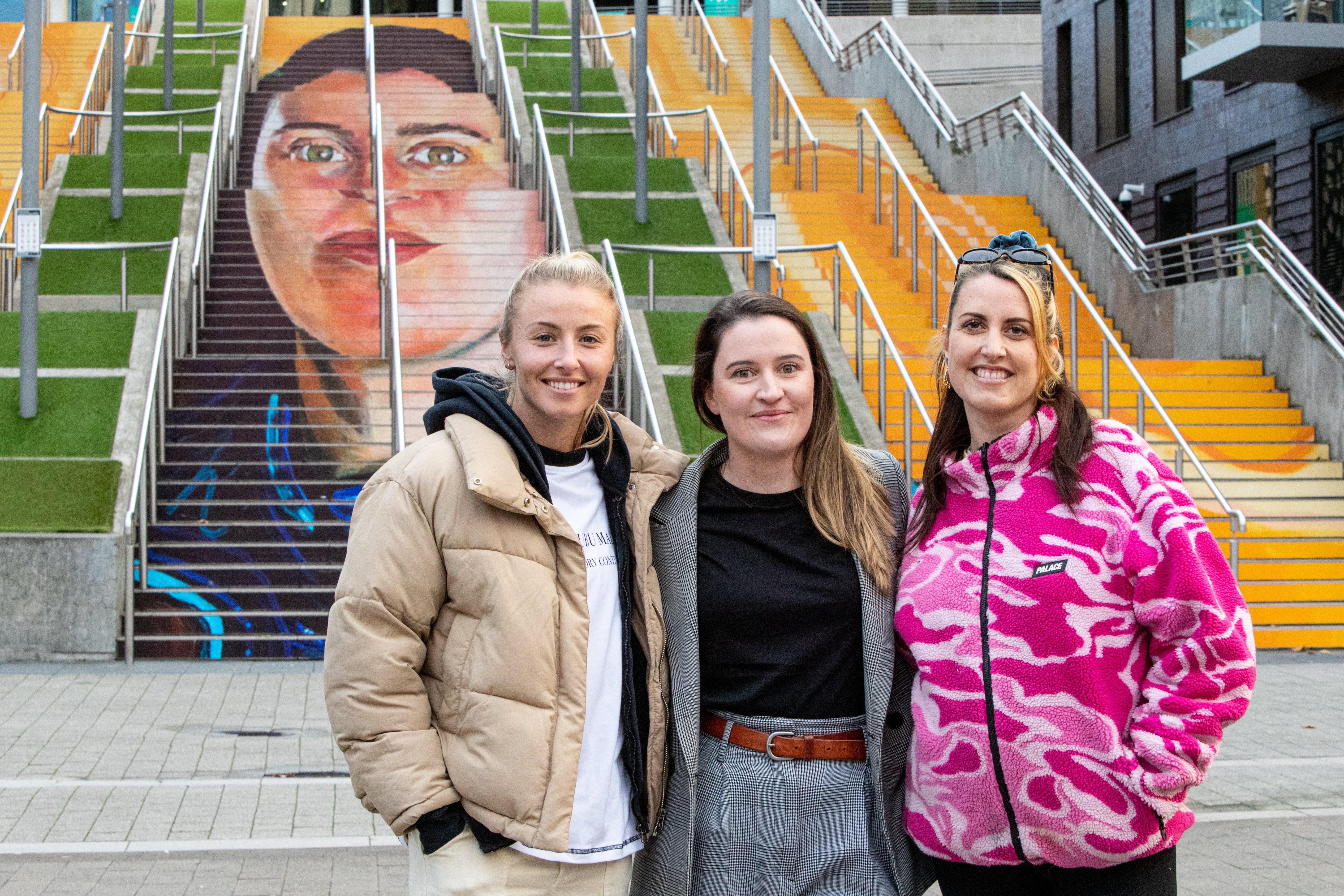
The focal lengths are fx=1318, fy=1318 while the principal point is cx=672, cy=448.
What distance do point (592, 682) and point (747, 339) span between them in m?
0.76

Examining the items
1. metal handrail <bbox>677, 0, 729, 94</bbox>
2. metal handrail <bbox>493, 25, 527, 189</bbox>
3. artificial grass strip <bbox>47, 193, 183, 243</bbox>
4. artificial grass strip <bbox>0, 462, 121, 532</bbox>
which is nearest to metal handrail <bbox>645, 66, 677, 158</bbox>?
Result: metal handrail <bbox>493, 25, 527, 189</bbox>

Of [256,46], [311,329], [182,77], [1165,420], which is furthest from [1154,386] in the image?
[256,46]

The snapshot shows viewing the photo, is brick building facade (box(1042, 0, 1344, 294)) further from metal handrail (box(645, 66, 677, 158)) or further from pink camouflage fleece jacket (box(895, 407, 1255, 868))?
pink camouflage fleece jacket (box(895, 407, 1255, 868))

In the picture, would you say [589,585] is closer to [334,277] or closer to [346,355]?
[346,355]

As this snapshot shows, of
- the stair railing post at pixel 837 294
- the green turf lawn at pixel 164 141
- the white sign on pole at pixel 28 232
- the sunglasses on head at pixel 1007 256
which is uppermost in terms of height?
the green turf lawn at pixel 164 141

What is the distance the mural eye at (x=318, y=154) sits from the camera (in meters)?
17.9

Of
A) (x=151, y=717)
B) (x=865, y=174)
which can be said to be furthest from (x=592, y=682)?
(x=865, y=174)

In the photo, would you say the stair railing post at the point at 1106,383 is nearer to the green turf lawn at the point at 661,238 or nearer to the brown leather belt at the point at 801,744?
the green turf lawn at the point at 661,238

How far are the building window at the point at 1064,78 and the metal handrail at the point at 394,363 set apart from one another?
48.4ft

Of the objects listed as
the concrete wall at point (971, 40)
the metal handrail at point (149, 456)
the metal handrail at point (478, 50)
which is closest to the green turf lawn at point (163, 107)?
the metal handrail at point (478, 50)

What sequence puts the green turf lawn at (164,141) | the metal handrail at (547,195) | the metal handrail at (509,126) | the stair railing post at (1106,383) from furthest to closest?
the green turf lawn at (164,141)
the metal handrail at (509,126)
the metal handrail at (547,195)
the stair railing post at (1106,383)

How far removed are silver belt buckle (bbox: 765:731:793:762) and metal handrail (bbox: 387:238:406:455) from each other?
6332mm

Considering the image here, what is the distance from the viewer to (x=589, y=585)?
255cm

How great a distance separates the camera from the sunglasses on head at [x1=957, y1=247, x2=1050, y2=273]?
8.42 ft
